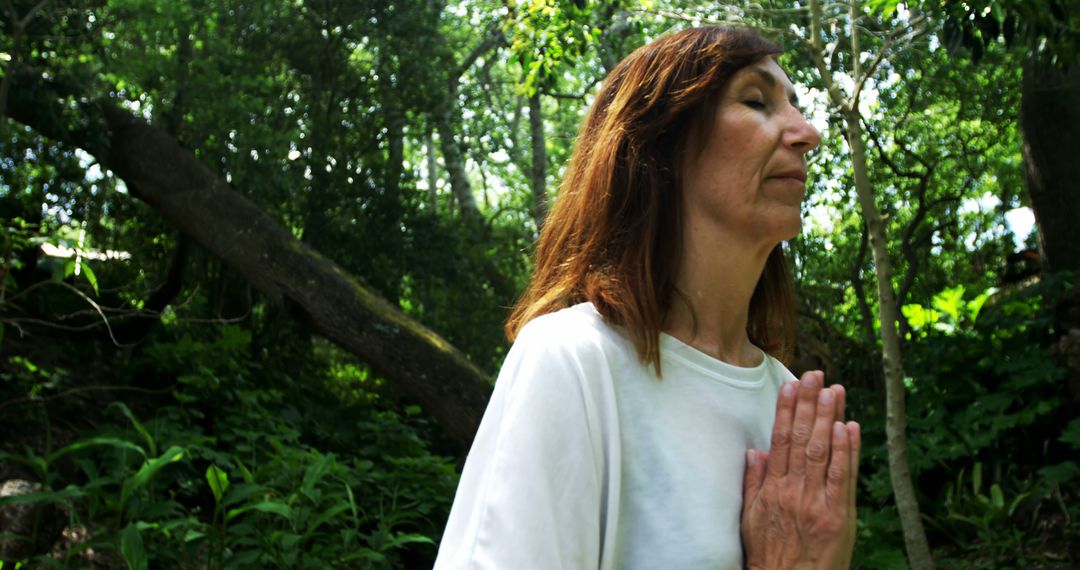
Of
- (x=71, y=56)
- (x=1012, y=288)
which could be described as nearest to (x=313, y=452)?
(x=71, y=56)

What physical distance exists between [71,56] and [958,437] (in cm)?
685

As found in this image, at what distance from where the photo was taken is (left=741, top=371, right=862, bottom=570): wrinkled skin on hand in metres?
1.45

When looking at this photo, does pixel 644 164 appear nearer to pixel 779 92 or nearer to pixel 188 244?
pixel 779 92

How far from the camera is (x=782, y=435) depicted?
1.51m

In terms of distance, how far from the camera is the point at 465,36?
17.7 meters

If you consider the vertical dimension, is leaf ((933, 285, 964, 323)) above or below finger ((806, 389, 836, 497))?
below

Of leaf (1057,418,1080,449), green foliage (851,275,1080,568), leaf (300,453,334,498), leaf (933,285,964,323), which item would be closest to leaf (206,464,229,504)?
leaf (300,453,334,498)

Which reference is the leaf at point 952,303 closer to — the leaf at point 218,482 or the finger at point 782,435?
the leaf at point 218,482

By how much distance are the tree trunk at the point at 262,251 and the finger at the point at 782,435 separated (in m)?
6.26

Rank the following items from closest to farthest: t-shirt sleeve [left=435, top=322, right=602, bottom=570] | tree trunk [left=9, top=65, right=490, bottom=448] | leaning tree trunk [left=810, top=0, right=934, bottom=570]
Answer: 1. t-shirt sleeve [left=435, top=322, right=602, bottom=570]
2. leaning tree trunk [left=810, top=0, right=934, bottom=570]
3. tree trunk [left=9, top=65, right=490, bottom=448]

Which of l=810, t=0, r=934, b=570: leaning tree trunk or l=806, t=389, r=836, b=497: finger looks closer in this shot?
l=806, t=389, r=836, b=497: finger

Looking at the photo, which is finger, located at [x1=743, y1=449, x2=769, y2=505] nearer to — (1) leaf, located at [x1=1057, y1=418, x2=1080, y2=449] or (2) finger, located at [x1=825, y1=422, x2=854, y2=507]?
(2) finger, located at [x1=825, y1=422, x2=854, y2=507]

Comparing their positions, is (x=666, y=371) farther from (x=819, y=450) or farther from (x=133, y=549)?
(x=133, y=549)

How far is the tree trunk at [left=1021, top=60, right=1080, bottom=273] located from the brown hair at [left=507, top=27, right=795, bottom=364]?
25.0ft
